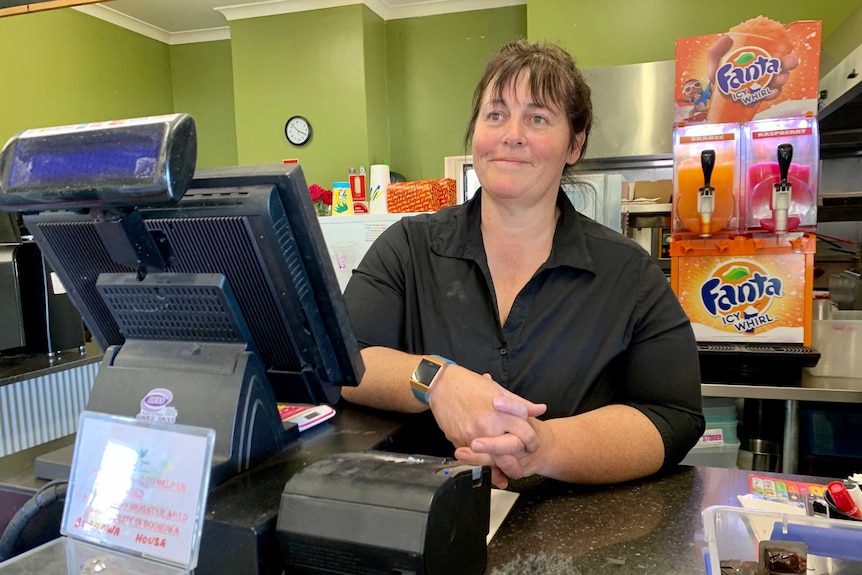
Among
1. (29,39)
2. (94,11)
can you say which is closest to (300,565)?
Answer: (29,39)

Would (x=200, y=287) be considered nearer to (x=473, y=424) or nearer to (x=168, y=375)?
(x=168, y=375)

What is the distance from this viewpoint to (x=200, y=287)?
615 mm

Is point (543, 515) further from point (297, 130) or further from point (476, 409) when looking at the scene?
point (297, 130)

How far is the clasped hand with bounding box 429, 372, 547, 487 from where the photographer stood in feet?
2.66

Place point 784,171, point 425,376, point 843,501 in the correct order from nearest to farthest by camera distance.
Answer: point 843,501, point 425,376, point 784,171

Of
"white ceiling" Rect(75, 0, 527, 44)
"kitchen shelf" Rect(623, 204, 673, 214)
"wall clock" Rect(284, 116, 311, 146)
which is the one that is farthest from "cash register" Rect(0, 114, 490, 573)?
"white ceiling" Rect(75, 0, 527, 44)

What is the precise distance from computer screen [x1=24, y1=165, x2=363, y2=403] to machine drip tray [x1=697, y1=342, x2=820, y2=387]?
1.59 metres

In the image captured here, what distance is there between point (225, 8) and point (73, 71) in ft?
3.77

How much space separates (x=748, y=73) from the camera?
88.4 inches

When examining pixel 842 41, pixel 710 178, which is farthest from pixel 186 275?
pixel 842 41

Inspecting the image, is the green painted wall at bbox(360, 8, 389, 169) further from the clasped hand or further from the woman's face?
the clasped hand

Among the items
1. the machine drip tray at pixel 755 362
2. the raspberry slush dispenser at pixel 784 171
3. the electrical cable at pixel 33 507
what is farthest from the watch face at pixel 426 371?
the raspberry slush dispenser at pixel 784 171

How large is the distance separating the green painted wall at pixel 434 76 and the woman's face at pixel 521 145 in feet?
10.6

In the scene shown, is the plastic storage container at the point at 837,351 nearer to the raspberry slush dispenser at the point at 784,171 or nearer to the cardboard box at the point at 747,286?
the cardboard box at the point at 747,286
